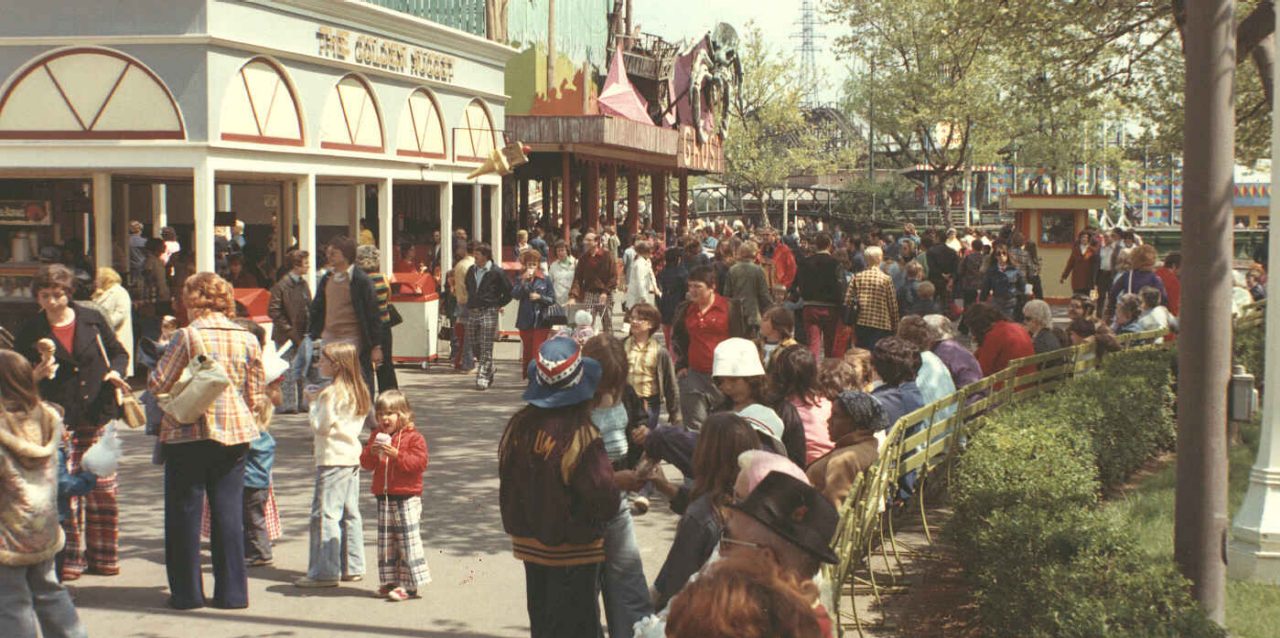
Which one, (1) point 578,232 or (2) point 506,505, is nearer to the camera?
(2) point 506,505

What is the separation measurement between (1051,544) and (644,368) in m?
3.92

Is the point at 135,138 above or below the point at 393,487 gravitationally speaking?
above

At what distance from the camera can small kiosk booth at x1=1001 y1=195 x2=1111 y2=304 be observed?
31875mm

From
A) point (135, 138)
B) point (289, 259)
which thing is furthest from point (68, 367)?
point (135, 138)

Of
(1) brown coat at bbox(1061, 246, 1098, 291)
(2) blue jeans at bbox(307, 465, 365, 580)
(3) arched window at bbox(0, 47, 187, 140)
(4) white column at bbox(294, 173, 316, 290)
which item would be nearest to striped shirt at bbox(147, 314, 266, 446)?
(2) blue jeans at bbox(307, 465, 365, 580)

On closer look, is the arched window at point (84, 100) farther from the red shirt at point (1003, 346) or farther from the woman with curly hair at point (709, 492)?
the woman with curly hair at point (709, 492)

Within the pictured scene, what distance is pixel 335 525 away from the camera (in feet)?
26.5

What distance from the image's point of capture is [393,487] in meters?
7.70

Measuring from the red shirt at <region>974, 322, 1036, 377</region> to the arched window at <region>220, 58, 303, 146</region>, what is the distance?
8.64 metres

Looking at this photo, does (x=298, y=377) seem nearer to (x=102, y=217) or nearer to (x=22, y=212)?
(x=102, y=217)

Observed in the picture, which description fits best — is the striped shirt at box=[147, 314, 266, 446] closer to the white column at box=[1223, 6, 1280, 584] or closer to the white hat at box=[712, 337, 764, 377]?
the white hat at box=[712, 337, 764, 377]

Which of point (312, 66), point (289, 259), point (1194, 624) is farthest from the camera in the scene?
point (312, 66)

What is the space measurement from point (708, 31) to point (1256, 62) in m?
34.8

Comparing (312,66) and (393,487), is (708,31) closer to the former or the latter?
(312,66)
